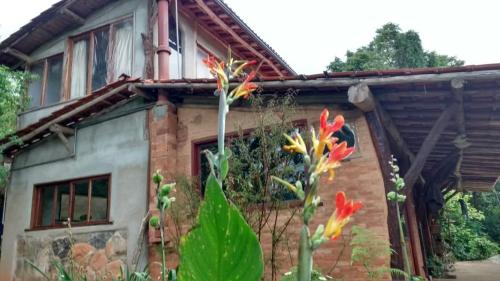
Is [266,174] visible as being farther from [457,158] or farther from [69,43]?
[69,43]

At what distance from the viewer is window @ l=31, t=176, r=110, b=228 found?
791 centimetres

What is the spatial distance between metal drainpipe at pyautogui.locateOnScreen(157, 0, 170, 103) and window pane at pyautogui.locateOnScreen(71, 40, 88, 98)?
2.57m

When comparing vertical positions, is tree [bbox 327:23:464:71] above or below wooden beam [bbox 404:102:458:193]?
above

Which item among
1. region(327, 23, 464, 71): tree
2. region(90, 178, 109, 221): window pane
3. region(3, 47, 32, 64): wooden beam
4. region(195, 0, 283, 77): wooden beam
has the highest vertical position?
region(327, 23, 464, 71): tree

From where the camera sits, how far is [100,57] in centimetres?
927

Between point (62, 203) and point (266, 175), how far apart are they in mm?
5200

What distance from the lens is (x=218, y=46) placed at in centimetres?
Answer: 1048

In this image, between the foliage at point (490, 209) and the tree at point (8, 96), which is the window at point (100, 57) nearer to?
the tree at point (8, 96)

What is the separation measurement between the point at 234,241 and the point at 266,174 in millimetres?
4851

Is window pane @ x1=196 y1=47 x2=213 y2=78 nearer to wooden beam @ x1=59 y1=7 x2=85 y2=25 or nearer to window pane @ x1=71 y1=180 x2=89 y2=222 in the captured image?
wooden beam @ x1=59 y1=7 x2=85 y2=25

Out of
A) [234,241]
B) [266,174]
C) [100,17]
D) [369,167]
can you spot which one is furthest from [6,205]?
[234,241]

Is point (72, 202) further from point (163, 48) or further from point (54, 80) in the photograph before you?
point (163, 48)

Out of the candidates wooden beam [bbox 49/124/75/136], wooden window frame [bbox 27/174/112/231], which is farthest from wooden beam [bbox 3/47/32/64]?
wooden window frame [bbox 27/174/112/231]

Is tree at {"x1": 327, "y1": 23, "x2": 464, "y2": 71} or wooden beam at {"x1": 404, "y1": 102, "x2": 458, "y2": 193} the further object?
tree at {"x1": 327, "y1": 23, "x2": 464, "y2": 71}
